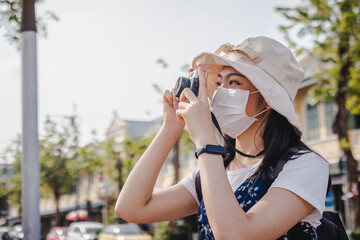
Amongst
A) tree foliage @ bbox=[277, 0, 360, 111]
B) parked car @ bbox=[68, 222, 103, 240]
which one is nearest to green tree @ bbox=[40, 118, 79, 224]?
parked car @ bbox=[68, 222, 103, 240]

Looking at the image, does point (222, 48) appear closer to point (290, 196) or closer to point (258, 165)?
point (258, 165)

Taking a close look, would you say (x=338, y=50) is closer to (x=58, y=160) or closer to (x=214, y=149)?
(x=214, y=149)

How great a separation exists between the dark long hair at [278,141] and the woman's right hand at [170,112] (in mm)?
440

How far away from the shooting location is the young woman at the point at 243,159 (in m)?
1.68

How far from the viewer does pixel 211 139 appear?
1.79 meters

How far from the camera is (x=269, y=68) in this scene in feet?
6.68

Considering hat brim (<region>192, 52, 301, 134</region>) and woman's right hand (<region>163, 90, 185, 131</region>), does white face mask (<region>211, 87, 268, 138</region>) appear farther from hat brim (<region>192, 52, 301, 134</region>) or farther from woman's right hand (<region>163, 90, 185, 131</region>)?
woman's right hand (<region>163, 90, 185, 131</region>)

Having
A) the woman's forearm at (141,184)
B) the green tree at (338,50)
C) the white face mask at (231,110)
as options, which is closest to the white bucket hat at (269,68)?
the white face mask at (231,110)

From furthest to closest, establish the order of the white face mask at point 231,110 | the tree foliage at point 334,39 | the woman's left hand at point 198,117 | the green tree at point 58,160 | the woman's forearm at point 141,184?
the green tree at point 58,160 < the tree foliage at point 334,39 < the woman's forearm at point 141,184 < the white face mask at point 231,110 < the woman's left hand at point 198,117

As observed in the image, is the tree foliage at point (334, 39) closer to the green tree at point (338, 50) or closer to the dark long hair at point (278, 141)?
the green tree at point (338, 50)

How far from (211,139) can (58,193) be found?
34332 mm

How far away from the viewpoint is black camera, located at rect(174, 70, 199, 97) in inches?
76.0

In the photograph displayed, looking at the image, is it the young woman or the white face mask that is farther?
the white face mask

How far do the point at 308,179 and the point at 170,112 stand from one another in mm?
826
